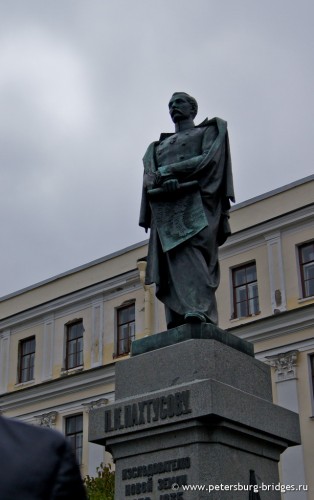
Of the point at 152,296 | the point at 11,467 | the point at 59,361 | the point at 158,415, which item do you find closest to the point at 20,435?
the point at 11,467

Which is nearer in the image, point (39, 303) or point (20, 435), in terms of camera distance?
point (20, 435)

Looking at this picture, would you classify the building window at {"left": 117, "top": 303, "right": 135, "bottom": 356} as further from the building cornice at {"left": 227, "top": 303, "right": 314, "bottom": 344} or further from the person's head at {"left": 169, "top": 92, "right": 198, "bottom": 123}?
the person's head at {"left": 169, "top": 92, "right": 198, "bottom": 123}

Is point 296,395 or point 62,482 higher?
point 296,395

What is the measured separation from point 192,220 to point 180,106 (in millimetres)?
1176

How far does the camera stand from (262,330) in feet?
82.0

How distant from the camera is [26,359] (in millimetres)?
32344

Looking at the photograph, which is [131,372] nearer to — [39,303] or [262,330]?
[262,330]

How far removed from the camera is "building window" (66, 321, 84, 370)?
3047cm

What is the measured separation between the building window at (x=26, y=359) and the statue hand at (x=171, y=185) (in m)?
25.6

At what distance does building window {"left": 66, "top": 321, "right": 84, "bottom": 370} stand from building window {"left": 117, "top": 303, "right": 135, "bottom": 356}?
1747 mm

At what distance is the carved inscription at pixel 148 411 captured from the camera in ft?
20.1

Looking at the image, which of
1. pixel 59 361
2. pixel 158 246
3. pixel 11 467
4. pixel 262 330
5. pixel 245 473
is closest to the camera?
pixel 11 467

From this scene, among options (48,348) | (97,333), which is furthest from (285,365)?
(48,348)

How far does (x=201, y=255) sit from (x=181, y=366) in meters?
1.10
